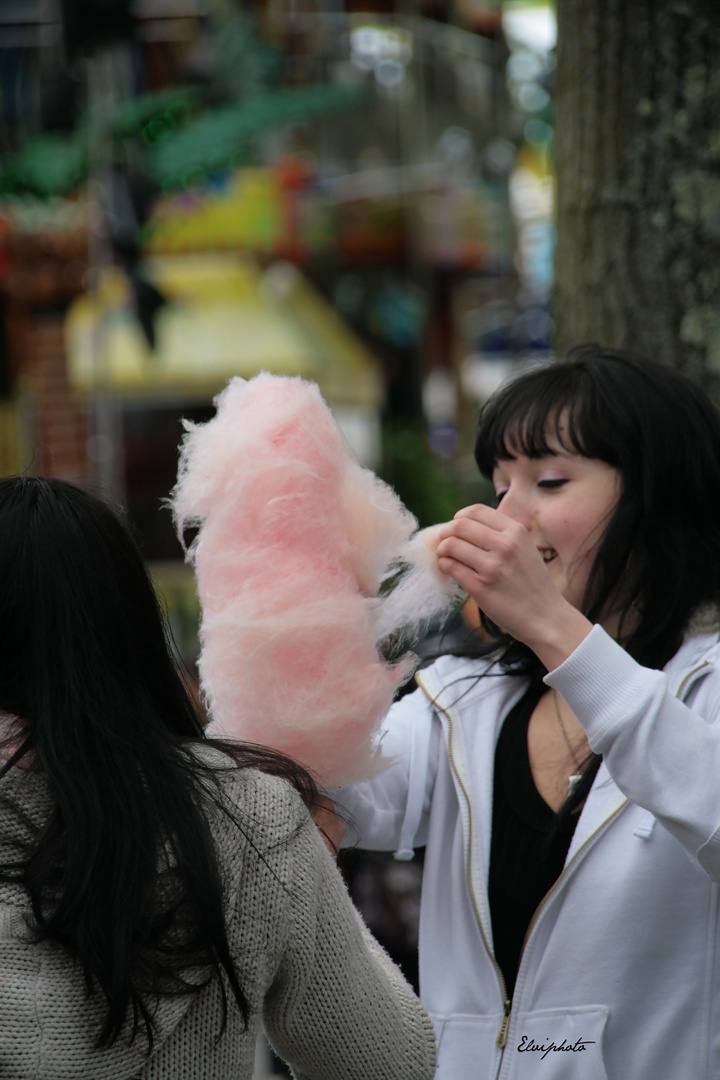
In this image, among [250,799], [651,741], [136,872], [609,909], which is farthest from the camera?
[609,909]

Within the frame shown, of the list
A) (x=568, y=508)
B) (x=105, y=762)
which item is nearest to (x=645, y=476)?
(x=568, y=508)

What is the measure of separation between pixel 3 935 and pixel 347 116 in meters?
11.1

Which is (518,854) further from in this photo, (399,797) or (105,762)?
(105,762)

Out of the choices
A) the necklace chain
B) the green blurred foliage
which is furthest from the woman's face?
the green blurred foliage

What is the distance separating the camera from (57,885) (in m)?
1.11

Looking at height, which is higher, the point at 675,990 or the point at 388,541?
the point at 388,541

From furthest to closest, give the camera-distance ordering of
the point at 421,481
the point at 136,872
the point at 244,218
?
the point at 244,218
the point at 421,481
the point at 136,872

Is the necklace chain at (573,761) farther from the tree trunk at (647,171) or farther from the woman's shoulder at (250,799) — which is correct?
the tree trunk at (647,171)

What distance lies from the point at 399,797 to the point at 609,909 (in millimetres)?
410

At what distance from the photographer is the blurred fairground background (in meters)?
8.45

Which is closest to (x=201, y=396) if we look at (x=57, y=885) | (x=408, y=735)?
(x=408, y=735)

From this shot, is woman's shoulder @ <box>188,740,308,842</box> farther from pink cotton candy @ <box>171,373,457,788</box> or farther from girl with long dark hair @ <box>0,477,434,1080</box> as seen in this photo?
pink cotton candy @ <box>171,373,457,788</box>

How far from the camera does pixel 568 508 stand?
1632mm

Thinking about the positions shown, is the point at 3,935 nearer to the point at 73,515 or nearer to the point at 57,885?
the point at 57,885
